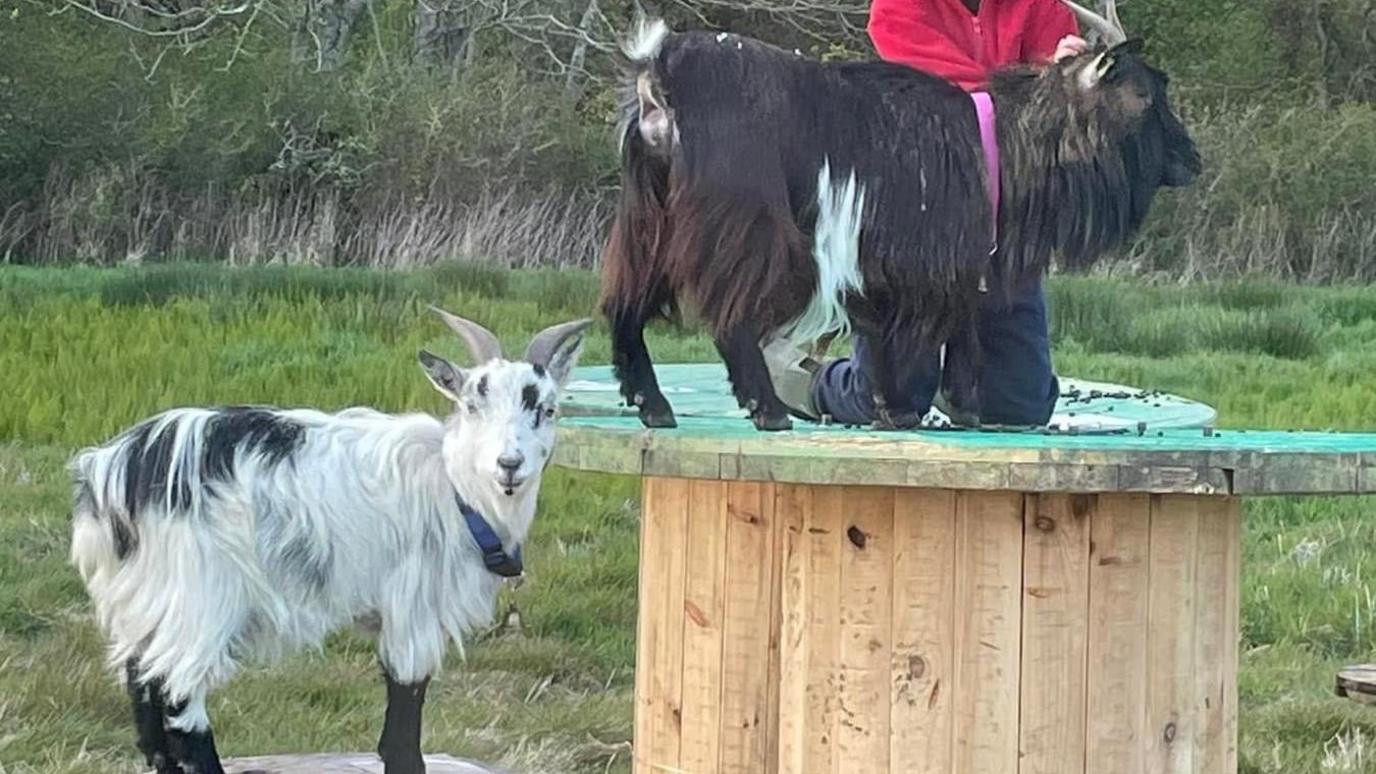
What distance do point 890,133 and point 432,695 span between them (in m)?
2.62

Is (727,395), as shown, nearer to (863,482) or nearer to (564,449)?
(564,449)

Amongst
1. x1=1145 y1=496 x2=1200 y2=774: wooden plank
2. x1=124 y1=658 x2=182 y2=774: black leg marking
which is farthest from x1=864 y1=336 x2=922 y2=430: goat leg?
x1=124 y1=658 x2=182 y2=774: black leg marking

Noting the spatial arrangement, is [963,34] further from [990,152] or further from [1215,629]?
[1215,629]

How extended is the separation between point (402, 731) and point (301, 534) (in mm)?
423

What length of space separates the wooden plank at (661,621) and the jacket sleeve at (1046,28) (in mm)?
1381

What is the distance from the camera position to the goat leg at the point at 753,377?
372 centimetres

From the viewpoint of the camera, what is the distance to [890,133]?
12.6 feet

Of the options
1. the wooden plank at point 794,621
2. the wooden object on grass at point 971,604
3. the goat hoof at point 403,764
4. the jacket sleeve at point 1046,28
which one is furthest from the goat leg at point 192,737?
the jacket sleeve at point 1046,28

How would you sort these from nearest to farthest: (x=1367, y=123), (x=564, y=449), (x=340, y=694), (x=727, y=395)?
(x=564, y=449), (x=727, y=395), (x=340, y=694), (x=1367, y=123)

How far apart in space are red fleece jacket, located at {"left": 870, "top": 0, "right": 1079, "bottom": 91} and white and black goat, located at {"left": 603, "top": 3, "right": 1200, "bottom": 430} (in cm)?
37

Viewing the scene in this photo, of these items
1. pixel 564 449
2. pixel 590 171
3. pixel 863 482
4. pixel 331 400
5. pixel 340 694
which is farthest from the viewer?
pixel 590 171

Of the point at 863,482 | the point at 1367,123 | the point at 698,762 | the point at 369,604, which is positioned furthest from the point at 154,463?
the point at 1367,123

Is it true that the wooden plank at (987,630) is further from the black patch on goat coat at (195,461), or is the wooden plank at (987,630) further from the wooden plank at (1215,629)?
the black patch on goat coat at (195,461)

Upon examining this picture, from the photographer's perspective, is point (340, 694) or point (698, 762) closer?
point (698, 762)
